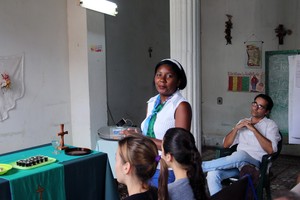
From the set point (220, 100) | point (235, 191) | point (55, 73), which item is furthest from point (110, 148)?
point (220, 100)

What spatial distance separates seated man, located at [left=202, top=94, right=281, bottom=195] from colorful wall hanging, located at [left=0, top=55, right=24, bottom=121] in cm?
222

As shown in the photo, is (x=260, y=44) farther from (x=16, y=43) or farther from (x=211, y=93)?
(x=16, y=43)

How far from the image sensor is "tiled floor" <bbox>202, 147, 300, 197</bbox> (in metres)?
4.21

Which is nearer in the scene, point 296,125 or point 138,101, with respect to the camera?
Answer: point 296,125

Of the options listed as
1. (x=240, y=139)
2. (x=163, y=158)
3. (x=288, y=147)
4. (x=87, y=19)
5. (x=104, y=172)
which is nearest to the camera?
(x=163, y=158)

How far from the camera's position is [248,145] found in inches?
137

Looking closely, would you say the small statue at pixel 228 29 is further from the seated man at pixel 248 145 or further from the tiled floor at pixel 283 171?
the seated man at pixel 248 145

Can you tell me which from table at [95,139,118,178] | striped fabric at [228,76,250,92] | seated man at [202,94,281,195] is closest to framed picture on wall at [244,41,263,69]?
striped fabric at [228,76,250,92]

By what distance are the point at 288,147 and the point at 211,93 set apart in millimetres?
1450

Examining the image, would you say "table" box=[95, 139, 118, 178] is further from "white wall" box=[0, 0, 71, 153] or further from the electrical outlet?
the electrical outlet

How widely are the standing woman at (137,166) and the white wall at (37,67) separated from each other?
2682 mm

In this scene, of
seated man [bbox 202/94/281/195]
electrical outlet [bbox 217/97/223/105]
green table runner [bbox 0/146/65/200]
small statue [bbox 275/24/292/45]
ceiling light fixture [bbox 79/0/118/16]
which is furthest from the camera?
electrical outlet [bbox 217/97/223/105]

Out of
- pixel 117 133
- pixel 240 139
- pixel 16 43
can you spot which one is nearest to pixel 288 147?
pixel 240 139

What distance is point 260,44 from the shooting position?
5.46 metres
